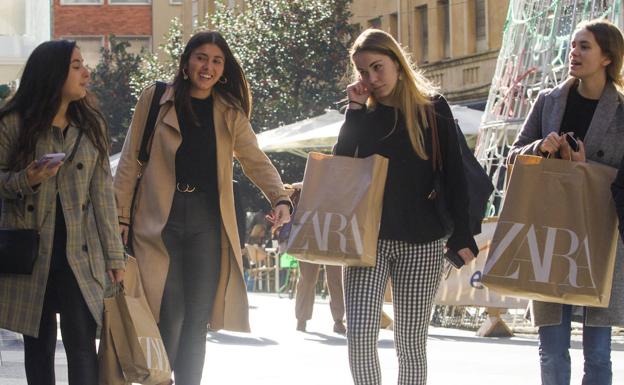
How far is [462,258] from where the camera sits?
283 inches

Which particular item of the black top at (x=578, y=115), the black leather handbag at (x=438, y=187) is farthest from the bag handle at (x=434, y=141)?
the black top at (x=578, y=115)

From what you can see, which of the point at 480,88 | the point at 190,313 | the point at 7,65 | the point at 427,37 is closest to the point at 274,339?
the point at 7,65

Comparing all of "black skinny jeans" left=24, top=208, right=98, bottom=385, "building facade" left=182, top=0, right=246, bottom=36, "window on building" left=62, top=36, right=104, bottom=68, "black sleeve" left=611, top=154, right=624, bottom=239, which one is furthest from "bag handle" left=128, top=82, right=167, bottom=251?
"window on building" left=62, top=36, right=104, bottom=68

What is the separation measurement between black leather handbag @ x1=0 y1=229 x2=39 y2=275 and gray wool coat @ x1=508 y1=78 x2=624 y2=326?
7.07 ft

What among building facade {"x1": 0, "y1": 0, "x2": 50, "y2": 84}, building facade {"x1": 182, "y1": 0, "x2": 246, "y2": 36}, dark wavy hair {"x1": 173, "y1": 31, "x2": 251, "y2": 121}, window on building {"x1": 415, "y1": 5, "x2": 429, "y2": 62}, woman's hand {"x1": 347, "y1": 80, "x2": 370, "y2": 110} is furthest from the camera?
building facade {"x1": 182, "y1": 0, "x2": 246, "y2": 36}

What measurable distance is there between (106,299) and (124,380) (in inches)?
13.7

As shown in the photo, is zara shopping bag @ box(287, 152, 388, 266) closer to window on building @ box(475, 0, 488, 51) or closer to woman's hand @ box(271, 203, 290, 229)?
woman's hand @ box(271, 203, 290, 229)

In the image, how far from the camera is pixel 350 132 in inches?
289

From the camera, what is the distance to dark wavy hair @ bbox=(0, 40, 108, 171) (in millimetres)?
6680

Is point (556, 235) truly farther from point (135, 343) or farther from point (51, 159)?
point (51, 159)

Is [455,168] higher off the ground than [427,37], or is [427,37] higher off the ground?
[427,37]

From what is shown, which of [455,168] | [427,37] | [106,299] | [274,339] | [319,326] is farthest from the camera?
[427,37]

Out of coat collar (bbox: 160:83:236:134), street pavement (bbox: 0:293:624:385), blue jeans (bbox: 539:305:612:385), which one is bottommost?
street pavement (bbox: 0:293:624:385)

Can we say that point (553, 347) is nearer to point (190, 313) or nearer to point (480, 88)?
point (190, 313)
